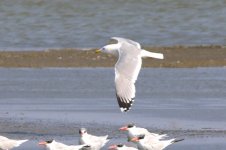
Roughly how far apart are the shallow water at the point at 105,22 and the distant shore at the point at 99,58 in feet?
6.78

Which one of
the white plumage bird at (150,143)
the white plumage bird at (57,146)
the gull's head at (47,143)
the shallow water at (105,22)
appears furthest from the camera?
the shallow water at (105,22)

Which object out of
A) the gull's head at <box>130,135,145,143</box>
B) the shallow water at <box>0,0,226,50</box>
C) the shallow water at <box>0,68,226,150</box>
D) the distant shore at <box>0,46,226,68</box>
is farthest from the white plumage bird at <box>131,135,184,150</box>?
the shallow water at <box>0,0,226,50</box>

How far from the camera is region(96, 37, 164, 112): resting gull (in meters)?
14.3

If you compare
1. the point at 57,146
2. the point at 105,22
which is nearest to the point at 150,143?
the point at 57,146

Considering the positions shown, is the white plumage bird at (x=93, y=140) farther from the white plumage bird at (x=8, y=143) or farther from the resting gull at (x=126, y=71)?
the white plumage bird at (x=8, y=143)

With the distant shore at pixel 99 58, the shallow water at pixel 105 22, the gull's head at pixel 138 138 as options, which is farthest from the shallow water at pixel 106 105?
the shallow water at pixel 105 22

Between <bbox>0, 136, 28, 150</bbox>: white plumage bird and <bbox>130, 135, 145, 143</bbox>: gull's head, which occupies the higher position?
<bbox>130, 135, 145, 143</bbox>: gull's head

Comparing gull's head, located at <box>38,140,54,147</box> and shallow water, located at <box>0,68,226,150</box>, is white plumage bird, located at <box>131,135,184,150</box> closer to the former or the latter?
shallow water, located at <box>0,68,226,150</box>

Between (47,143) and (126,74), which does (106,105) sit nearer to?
(126,74)

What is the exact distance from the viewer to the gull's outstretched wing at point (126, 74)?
14.3 m

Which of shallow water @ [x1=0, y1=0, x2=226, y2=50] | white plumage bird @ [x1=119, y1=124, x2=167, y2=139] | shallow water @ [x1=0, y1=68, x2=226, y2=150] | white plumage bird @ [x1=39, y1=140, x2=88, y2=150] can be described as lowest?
shallow water @ [x1=0, y1=68, x2=226, y2=150]

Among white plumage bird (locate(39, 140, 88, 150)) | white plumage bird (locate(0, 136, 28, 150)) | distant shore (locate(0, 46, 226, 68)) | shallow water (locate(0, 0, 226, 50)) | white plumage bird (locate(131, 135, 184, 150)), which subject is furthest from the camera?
shallow water (locate(0, 0, 226, 50))

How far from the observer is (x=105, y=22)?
32750mm

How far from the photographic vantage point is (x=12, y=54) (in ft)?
86.0
